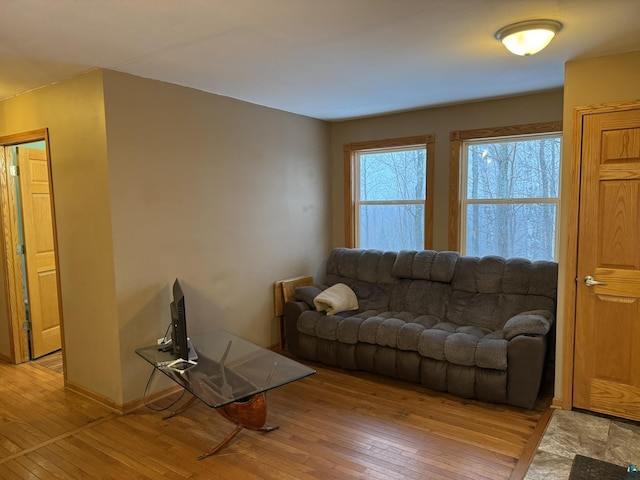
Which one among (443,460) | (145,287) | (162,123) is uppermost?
(162,123)

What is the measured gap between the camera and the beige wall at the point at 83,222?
10.2 ft

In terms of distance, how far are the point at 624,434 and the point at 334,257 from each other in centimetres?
288

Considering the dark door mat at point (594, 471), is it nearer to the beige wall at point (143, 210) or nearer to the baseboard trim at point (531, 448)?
the baseboard trim at point (531, 448)

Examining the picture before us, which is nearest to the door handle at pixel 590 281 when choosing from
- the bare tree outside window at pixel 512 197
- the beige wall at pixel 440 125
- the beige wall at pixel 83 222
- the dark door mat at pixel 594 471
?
the bare tree outside window at pixel 512 197

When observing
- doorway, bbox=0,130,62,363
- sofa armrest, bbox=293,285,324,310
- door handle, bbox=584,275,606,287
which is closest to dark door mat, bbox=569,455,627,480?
door handle, bbox=584,275,606,287

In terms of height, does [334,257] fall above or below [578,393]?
above

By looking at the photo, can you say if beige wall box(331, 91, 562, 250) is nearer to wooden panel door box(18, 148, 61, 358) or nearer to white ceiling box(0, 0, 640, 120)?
white ceiling box(0, 0, 640, 120)

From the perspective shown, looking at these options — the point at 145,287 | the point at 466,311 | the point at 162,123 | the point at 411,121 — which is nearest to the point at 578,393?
the point at 466,311

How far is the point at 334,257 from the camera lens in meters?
4.82

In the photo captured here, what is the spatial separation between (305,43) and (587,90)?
186 centimetres

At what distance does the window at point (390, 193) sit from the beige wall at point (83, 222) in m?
2.72

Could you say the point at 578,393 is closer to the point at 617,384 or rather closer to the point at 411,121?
the point at 617,384

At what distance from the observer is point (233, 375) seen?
2.71 metres

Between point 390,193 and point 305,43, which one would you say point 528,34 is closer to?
point 305,43
